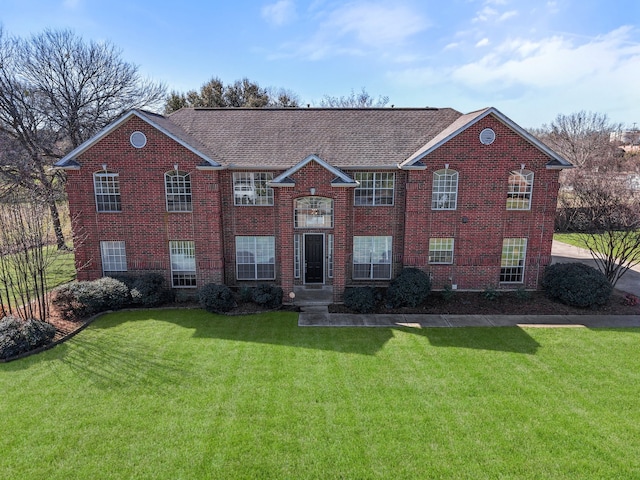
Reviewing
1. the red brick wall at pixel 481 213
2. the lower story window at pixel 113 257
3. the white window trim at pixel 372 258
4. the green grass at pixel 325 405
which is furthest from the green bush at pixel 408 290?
the lower story window at pixel 113 257

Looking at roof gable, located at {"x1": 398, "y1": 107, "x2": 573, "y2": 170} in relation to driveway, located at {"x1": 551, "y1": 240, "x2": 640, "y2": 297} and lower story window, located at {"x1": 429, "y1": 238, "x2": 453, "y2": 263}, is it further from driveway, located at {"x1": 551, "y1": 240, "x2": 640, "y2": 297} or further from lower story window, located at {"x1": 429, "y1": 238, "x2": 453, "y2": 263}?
driveway, located at {"x1": 551, "y1": 240, "x2": 640, "y2": 297}

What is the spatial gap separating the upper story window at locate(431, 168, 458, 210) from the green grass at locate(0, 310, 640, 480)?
19.6 feet

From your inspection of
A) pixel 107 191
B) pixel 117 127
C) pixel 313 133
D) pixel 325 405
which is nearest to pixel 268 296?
pixel 325 405

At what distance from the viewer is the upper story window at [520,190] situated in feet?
54.5

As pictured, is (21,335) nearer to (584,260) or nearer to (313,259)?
(313,259)

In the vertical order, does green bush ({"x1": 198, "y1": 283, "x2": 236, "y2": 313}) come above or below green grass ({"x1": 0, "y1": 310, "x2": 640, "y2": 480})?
above

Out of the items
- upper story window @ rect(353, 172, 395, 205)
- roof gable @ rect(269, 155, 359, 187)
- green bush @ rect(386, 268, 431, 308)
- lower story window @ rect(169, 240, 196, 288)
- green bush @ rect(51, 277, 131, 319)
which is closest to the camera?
green bush @ rect(51, 277, 131, 319)

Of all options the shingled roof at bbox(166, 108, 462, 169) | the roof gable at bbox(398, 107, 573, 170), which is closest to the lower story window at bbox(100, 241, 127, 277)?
the shingled roof at bbox(166, 108, 462, 169)

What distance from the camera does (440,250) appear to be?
1725 centimetres

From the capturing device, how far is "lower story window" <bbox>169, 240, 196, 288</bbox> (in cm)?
1703

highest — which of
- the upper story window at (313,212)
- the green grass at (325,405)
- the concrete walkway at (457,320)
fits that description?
the upper story window at (313,212)

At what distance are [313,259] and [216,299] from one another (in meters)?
4.86

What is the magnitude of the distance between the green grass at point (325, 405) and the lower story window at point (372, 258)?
183 inches

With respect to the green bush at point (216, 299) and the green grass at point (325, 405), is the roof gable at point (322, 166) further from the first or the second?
the green grass at point (325, 405)
